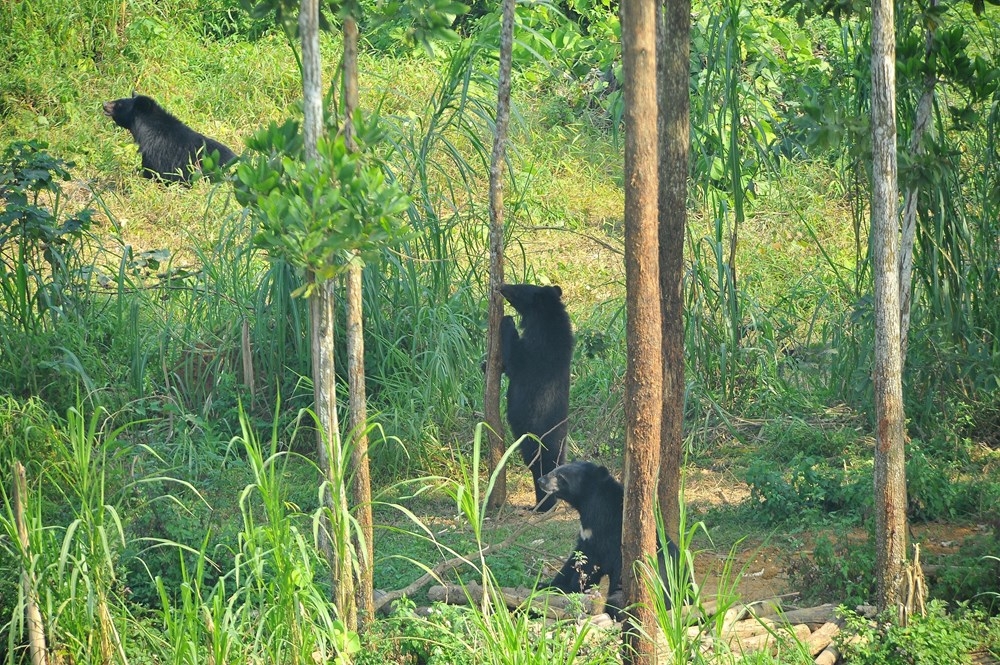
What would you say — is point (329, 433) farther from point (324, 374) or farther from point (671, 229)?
point (671, 229)

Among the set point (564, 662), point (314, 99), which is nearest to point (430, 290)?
point (314, 99)

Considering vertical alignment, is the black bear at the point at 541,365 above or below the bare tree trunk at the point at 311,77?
below

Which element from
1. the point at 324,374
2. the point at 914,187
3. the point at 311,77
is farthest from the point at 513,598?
the point at 914,187

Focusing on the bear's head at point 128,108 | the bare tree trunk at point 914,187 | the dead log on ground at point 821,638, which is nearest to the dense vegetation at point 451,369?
the bare tree trunk at point 914,187

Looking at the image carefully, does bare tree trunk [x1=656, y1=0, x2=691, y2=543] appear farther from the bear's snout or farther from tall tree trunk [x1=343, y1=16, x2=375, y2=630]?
tall tree trunk [x1=343, y1=16, x2=375, y2=630]

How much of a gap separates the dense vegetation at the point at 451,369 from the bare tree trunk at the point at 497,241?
577mm

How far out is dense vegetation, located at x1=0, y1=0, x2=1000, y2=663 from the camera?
4.26m

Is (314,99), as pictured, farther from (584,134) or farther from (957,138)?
(584,134)

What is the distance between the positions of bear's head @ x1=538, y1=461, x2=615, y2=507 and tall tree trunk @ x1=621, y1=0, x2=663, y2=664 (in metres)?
1.24

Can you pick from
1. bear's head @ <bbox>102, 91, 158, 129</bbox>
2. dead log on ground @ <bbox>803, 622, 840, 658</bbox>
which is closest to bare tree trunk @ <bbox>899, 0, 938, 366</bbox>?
dead log on ground @ <bbox>803, 622, 840, 658</bbox>

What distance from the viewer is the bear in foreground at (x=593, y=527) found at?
5217 mm

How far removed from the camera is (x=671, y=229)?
5098 mm

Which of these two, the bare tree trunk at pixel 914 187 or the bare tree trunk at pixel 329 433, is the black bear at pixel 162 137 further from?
the bare tree trunk at pixel 329 433

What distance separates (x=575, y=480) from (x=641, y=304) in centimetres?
168
